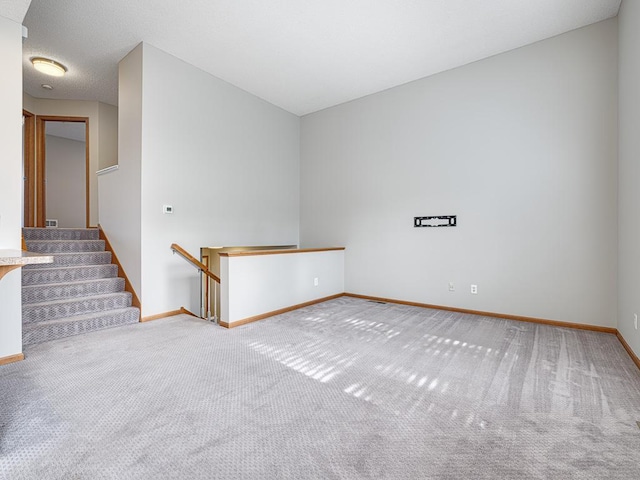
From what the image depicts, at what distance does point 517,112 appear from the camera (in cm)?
376

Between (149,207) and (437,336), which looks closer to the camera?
(437,336)

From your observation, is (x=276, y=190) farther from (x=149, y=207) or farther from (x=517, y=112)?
(x=517, y=112)

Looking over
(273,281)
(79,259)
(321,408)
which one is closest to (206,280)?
(273,281)

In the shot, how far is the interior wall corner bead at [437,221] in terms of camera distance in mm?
4254

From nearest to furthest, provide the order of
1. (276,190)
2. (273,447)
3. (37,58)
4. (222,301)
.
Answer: (273,447)
(222,301)
(37,58)
(276,190)

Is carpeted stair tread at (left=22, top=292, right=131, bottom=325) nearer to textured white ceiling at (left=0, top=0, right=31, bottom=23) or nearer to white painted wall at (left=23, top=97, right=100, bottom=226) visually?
textured white ceiling at (left=0, top=0, right=31, bottom=23)

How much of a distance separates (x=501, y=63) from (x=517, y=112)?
2.29 feet

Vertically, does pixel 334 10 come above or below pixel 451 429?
above

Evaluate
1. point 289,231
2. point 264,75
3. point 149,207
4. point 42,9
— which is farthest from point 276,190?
point 42,9

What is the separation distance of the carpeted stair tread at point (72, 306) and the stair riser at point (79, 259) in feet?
2.12

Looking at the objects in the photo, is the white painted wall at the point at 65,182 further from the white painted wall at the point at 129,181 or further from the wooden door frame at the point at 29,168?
the white painted wall at the point at 129,181

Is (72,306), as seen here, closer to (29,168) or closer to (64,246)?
(64,246)

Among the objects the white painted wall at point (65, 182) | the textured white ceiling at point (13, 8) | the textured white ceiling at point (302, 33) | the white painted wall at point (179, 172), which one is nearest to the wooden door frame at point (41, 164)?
the textured white ceiling at point (302, 33)

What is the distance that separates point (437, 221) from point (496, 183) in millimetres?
873
